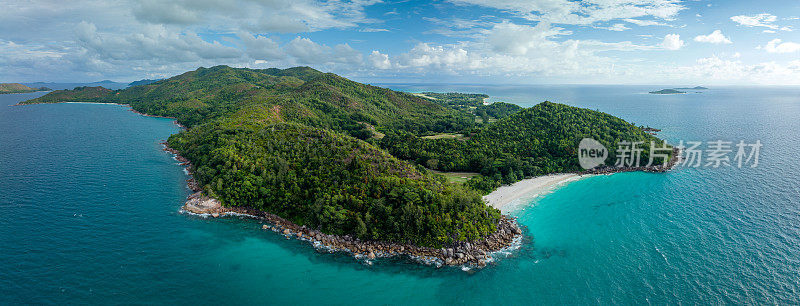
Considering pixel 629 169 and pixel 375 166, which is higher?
pixel 375 166

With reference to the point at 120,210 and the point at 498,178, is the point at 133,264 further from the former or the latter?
the point at 498,178

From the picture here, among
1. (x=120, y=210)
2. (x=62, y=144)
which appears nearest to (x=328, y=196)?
(x=120, y=210)

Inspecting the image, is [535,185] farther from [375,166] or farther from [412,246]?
[412,246]

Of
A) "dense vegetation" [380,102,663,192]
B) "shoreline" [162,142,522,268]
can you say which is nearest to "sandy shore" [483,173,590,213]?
"dense vegetation" [380,102,663,192]

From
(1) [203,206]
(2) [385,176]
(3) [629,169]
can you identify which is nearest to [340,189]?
(2) [385,176]

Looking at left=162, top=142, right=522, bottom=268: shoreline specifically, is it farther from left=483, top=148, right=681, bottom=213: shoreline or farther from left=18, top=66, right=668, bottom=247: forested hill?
left=483, top=148, right=681, bottom=213: shoreline

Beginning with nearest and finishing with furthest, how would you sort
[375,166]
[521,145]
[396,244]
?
[396,244] → [375,166] → [521,145]

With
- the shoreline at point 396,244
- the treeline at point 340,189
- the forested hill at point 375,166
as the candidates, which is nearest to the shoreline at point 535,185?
the forested hill at point 375,166
